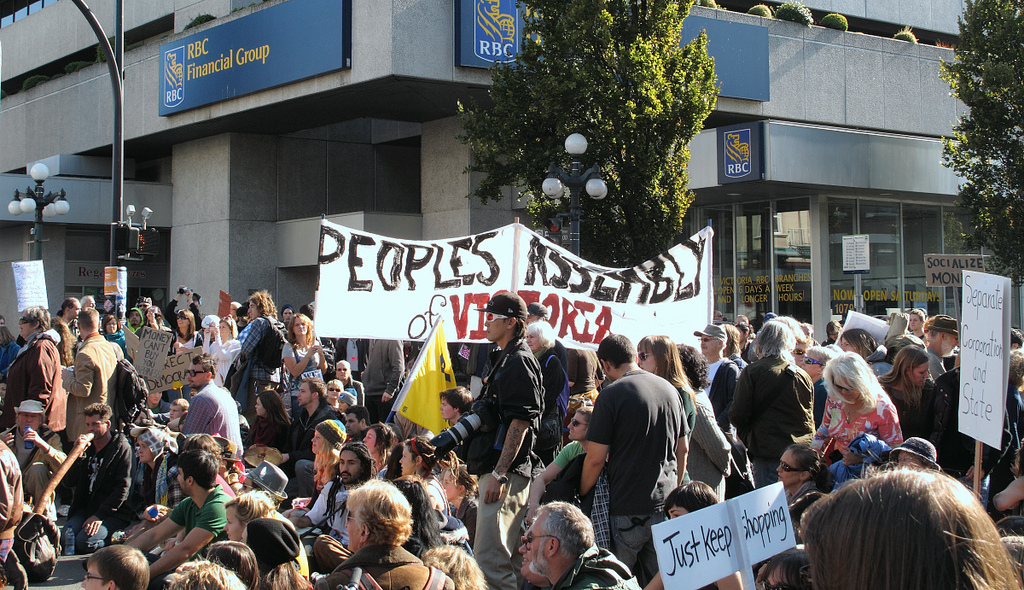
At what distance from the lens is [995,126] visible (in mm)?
19891

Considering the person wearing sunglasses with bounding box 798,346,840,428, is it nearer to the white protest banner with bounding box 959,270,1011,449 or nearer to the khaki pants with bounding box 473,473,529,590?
the white protest banner with bounding box 959,270,1011,449

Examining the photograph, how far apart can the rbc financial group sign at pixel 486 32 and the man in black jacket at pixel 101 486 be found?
13354mm

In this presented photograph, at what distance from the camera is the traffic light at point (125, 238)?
1495 cm

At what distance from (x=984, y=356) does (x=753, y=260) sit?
17242 millimetres

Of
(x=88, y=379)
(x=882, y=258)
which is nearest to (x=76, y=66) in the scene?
(x=88, y=379)

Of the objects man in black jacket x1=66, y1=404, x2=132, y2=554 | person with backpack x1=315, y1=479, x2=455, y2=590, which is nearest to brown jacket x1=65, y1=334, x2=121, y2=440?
man in black jacket x1=66, y1=404, x2=132, y2=554

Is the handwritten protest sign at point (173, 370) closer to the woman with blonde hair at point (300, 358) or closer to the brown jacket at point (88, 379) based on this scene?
the brown jacket at point (88, 379)

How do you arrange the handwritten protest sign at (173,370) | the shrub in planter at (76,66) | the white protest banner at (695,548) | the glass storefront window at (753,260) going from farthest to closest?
the shrub in planter at (76,66), the glass storefront window at (753,260), the handwritten protest sign at (173,370), the white protest banner at (695,548)

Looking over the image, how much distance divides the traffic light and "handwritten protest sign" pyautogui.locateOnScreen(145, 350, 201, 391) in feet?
14.9

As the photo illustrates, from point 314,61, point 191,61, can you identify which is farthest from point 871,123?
point 191,61

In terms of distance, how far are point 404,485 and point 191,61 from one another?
72.1ft

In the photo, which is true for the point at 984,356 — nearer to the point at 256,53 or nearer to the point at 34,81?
the point at 256,53

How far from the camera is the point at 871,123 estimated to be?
24.7 metres

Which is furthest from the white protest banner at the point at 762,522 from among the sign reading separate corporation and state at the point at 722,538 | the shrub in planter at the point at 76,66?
the shrub in planter at the point at 76,66
